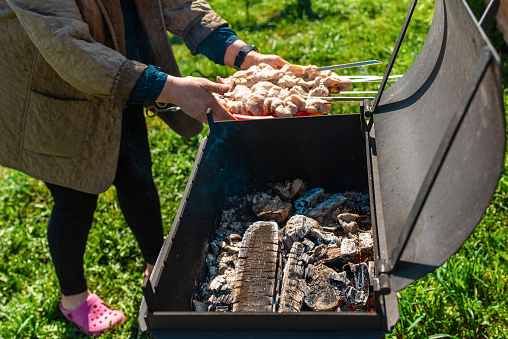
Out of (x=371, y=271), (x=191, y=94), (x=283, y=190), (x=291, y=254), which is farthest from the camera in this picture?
(x=283, y=190)

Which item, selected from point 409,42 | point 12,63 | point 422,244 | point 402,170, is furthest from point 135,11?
point 409,42

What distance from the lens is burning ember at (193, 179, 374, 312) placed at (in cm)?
168

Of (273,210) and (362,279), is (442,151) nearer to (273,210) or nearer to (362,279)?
(362,279)

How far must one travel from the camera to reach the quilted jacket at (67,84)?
1.80 m

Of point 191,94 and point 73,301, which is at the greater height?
point 191,94

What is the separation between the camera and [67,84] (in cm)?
210

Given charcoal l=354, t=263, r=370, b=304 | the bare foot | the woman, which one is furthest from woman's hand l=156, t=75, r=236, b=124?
the bare foot

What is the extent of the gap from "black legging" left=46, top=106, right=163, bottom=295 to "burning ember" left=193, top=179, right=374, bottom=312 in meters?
0.58

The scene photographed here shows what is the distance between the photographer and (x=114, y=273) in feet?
10.1

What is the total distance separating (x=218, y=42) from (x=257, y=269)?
1.30m

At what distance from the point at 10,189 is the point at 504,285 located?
3.65m

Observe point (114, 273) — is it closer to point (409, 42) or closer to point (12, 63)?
point (12, 63)

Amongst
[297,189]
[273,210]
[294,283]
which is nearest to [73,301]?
[273,210]

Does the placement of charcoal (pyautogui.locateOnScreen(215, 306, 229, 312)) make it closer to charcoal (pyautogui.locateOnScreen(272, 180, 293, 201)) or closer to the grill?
the grill
